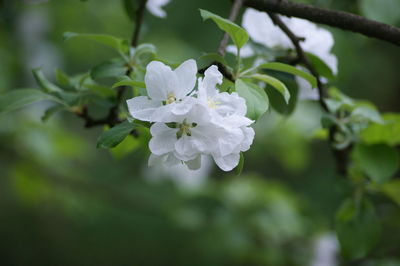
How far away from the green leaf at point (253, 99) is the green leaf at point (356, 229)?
61 centimetres

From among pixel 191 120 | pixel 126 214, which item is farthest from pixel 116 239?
pixel 191 120

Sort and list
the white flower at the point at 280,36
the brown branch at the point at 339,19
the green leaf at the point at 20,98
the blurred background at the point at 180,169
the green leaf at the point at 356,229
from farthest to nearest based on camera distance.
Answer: the blurred background at the point at 180,169, the green leaf at the point at 356,229, the white flower at the point at 280,36, the green leaf at the point at 20,98, the brown branch at the point at 339,19

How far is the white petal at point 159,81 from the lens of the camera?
2.20 feet

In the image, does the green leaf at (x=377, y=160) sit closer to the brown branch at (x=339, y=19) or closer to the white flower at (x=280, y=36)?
the white flower at (x=280, y=36)

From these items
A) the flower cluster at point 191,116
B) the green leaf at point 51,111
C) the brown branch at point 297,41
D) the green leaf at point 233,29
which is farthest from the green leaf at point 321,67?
the green leaf at point 51,111

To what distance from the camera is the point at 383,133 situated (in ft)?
3.73

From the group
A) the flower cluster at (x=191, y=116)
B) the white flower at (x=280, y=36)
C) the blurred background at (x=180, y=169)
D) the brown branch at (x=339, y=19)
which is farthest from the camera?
the blurred background at (x=180, y=169)

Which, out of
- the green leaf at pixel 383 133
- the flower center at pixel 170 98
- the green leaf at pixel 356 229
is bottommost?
the green leaf at pixel 356 229

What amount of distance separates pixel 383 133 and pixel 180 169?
5.35ft

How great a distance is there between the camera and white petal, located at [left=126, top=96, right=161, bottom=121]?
0.66 meters

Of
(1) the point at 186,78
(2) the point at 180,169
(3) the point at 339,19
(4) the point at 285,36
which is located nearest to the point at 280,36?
(4) the point at 285,36

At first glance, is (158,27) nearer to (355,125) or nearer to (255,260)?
(255,260)

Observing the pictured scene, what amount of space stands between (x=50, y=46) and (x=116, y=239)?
1984 mm

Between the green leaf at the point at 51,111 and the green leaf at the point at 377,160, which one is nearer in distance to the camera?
the green leaf at the point at 51,111
